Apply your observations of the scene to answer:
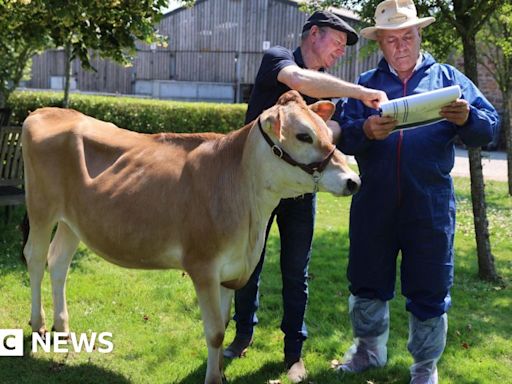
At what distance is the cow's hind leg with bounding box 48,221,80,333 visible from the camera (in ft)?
15.0

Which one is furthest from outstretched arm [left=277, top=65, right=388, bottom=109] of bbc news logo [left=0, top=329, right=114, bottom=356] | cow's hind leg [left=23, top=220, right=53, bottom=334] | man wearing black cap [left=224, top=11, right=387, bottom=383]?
bbc news logo [left=0, top=329, right=114, bottom=356]

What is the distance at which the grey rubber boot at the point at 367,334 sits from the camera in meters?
4.12

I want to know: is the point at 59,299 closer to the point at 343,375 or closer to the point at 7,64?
the point at 343,375

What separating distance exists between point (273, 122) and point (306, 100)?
2.71ft

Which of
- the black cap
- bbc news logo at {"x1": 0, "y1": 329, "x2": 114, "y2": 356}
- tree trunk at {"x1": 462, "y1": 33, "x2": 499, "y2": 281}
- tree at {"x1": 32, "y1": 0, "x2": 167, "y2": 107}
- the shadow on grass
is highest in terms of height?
tree at {"x1": 32, "y1": 0, "x2": 167, "y2": 107}

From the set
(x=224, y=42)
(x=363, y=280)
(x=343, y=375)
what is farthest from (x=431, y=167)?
(x=224, y=42)

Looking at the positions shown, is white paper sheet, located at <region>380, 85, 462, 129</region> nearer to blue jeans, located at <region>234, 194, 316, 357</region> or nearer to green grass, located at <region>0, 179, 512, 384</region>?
blue jeans, located at <region>234, 194, 316, 357</region>

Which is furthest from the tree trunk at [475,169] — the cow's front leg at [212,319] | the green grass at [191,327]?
the cow's front leg at [212,319]

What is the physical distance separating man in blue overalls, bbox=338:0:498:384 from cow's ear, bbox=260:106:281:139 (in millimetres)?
595

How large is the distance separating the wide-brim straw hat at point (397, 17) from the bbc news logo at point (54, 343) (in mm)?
3178

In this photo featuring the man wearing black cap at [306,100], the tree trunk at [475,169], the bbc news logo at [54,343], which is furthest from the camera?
the tree trunk at [475,169]

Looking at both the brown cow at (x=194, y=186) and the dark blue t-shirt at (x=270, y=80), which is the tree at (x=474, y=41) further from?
the brown cow at (x=194, y=186)

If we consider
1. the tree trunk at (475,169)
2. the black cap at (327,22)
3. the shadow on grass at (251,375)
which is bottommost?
the shadow on grass at (251,375)

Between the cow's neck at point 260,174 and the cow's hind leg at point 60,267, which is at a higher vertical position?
the cow's neck at point 260,174
